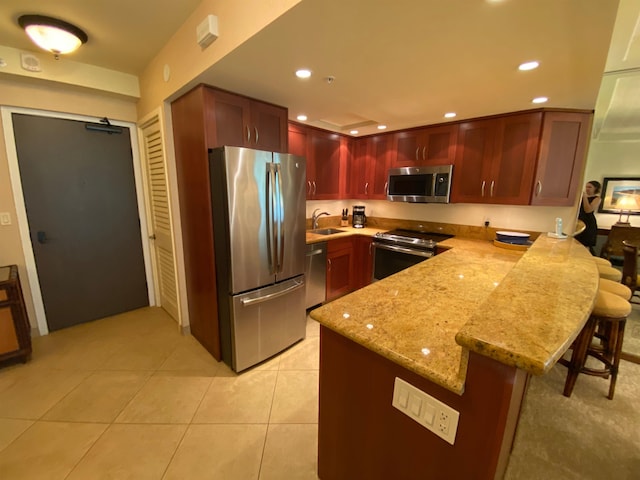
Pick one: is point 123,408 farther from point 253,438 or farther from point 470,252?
point 470,252

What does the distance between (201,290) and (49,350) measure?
1.51 meters

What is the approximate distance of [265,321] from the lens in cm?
225

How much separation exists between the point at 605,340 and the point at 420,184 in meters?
2.09

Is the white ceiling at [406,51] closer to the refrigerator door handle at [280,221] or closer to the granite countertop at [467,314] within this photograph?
the refrigerator door handle at [280,221]

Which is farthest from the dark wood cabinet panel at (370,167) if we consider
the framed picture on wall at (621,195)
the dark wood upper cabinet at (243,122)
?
the framed picture on wall at (621,195)

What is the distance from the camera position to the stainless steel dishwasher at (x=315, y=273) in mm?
2918

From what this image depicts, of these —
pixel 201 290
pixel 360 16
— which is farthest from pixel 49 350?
pixel 360 16

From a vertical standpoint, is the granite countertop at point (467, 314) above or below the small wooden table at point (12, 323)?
above

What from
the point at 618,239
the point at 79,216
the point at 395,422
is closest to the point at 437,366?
the point at 395,422

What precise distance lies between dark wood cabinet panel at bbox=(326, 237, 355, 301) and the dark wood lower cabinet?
2.03 m

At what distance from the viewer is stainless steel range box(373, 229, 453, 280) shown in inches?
117

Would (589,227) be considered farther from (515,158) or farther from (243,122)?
(243,122)

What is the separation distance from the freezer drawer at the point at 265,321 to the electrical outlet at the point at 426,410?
146 centimetres

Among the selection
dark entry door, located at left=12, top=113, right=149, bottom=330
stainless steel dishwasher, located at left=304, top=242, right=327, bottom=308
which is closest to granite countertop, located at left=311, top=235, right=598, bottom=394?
stainless steel dishwasher, located at left=304, top=242, right=327, bottom=308
